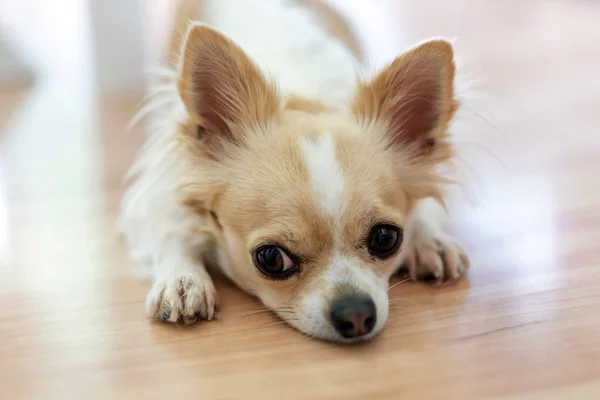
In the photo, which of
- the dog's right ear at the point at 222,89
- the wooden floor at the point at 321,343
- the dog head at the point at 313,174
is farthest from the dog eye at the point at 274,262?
the dog's right ear at the point at 222,89

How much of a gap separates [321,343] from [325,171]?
1.16 feet

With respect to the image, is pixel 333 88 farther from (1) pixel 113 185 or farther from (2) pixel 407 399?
(2) pixel 407 399

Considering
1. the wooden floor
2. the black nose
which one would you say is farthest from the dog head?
the wooden floor

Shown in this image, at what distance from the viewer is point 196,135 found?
165cm

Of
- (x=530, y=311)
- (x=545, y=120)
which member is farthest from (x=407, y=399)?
(x=545, y=120)

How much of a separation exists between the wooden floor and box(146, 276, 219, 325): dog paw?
0.03 metres

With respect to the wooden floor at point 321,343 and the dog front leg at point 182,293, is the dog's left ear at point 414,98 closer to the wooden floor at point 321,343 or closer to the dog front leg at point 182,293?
the wooden floor at point 321,343

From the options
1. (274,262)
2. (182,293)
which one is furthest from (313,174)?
(182,293)

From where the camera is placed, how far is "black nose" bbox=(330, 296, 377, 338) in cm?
140

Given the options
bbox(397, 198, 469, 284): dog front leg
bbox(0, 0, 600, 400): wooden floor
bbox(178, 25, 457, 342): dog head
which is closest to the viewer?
bbox(0, 0, 600, 400): wooden floor

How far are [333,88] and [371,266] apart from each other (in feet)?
2.27

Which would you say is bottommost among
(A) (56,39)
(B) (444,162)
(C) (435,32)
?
(A) (56,39)

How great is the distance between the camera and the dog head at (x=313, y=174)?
56.4 inches

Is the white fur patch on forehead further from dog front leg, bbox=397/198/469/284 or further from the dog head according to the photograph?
dog front leg, bbox=397/198/469/284
